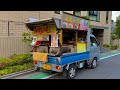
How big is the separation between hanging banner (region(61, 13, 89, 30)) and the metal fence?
429 cm

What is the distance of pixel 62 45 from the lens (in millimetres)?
6660

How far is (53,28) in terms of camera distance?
21.5ft

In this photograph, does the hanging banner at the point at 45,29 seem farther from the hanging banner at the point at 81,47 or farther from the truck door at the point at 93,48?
the truck door at the point at 93,48

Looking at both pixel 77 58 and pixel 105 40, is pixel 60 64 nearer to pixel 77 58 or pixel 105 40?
pixel 77 58

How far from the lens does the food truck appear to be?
20.4 ft

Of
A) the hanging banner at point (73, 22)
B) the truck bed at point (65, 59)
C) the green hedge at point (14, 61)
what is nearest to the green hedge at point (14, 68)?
the green hedge at point (14, 61)

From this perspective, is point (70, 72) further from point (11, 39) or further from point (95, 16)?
point (95, 16)

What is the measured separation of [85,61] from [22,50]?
168 inches

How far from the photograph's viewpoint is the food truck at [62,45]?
6219 mm

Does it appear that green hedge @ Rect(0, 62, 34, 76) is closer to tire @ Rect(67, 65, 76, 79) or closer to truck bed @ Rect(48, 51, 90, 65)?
truck bed @ Rect(48, 51, 90, 65)

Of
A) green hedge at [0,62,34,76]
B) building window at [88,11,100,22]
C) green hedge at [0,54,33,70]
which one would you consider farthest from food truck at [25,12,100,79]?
building window at [88,11,100,22]

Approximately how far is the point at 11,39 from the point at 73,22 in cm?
435

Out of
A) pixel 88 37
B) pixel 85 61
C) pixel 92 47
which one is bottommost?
pixel 85 61
